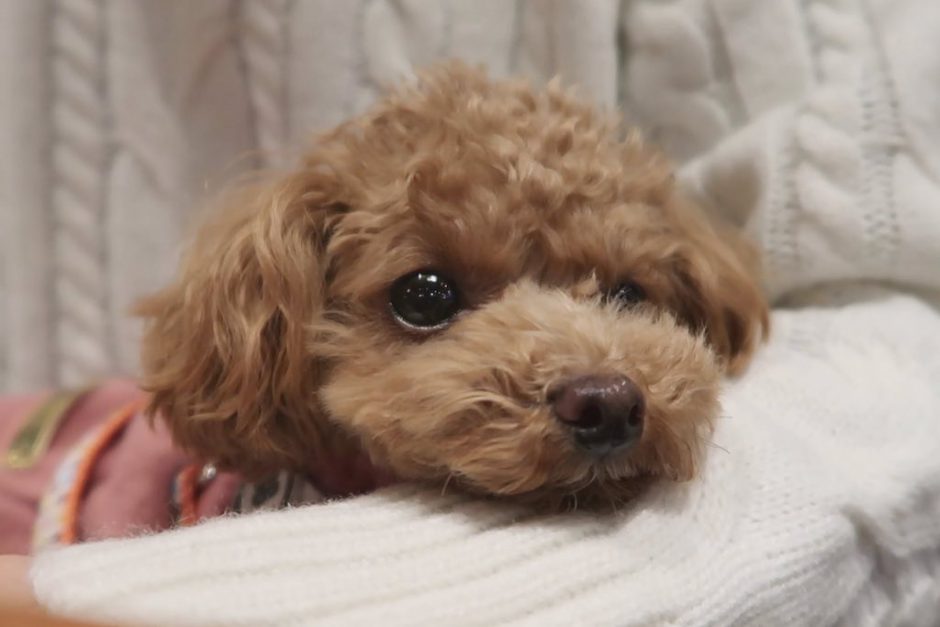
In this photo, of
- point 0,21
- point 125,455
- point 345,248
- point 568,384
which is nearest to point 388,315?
point 345,248

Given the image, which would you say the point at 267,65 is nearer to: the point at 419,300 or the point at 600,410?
the point at 419,300

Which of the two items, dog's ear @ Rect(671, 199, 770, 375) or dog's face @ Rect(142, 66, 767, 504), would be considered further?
dog's ear @ Rect(671, 199, 770, 375)

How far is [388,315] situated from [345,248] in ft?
0.34

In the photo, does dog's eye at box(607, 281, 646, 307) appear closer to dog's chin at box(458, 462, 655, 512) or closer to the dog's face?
the dog's face

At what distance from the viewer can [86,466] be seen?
119cm

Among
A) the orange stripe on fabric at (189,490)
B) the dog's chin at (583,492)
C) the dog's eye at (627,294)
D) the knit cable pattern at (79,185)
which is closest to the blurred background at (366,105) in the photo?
the knit cable pattern at (79,185)

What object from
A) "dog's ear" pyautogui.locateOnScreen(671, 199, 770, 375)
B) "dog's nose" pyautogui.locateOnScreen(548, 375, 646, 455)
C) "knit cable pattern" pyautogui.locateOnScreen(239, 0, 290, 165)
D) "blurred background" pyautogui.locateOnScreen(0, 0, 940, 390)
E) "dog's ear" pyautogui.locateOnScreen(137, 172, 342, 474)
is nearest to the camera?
"dog's nose" pyautogui.locateOnScreen(548, 375, 646, 455)

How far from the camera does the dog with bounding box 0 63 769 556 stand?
0.81m

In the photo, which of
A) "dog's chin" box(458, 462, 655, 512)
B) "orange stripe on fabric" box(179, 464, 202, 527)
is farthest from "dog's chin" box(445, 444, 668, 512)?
"orange stripe on fabric" box(179, 464, 202, 527)

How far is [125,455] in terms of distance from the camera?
1197 millimetres

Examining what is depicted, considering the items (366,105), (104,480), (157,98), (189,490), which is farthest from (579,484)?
(157,98)

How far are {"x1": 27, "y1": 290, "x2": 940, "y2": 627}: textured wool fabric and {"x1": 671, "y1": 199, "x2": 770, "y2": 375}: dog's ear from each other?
0.04 metres

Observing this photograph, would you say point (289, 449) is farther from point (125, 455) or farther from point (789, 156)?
point (789, 156)

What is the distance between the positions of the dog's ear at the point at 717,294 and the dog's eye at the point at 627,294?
0.21ft
